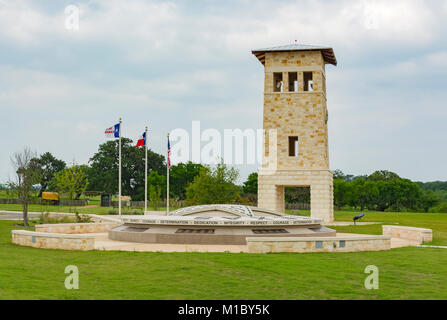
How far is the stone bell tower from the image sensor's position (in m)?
40.9

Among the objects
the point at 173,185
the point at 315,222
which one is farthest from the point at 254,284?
the point at 173,185

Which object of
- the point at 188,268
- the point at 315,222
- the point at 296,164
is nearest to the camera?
the point at 188,268

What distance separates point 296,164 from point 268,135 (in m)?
3.53

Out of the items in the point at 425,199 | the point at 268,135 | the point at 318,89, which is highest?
the point at 318,89

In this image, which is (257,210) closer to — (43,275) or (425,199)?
(43,275)

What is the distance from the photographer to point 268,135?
42.1 metres

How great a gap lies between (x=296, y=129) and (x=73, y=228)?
21.6 m

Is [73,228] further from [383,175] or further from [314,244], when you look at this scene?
[383,175]

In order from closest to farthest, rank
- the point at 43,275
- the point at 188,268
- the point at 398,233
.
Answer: the point at 43,275 → the point at 188,268 → the point at 398,233

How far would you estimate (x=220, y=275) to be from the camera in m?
12.5

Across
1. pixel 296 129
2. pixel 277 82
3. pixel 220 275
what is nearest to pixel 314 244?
pixel 220 275

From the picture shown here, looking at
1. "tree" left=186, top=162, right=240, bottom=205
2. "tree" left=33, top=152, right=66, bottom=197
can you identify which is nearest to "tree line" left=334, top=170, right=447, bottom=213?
"tree" left=186, top=162, right=240, bottom=205

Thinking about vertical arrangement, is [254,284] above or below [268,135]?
below

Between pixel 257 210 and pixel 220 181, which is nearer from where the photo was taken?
pixel 257 210
